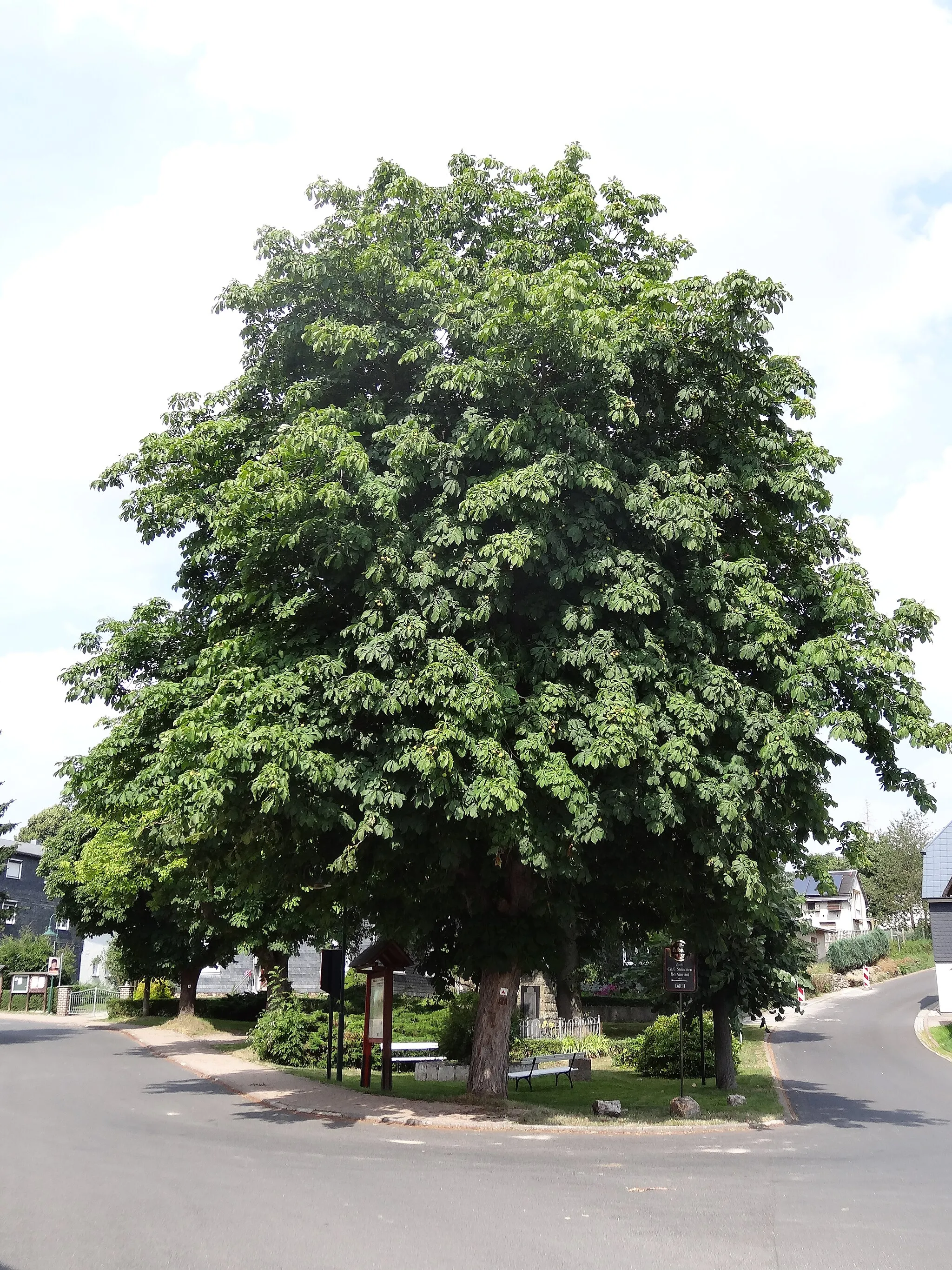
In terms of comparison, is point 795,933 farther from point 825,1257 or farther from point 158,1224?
point 158,1224

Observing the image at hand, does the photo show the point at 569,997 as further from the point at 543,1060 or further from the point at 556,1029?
the point at 543,1060

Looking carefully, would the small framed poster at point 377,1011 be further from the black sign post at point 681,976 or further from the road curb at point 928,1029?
the road curb at point 928,1029

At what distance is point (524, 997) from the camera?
44031 millimetres

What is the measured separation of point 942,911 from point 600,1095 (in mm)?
28289

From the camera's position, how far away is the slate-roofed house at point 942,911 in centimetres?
4156

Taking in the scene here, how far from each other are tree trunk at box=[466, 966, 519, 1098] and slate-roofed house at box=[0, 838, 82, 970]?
181 ft

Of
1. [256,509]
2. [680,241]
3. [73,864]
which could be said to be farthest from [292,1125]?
[73,864]

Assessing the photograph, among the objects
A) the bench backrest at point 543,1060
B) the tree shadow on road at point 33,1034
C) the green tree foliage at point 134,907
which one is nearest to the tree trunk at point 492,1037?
the bench backrest at point 543,1060

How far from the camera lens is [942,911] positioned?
Answer: 140 feet

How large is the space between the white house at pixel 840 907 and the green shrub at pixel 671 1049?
54.8 metres

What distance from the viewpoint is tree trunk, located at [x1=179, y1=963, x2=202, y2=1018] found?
1459 inches

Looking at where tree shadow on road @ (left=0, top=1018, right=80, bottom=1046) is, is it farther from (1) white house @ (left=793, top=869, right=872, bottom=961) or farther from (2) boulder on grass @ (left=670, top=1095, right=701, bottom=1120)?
(1) white house @ (left=793, top=869, right=872, bottom=961)

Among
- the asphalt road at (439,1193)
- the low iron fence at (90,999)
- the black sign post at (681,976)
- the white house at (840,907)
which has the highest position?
the white house at (840,907)

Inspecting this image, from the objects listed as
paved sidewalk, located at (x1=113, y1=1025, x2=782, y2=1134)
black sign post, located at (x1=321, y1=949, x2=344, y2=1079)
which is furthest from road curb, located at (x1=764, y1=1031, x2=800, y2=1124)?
black sign post, located at (x1=321, y1=949, x2=344, y2=1079)
